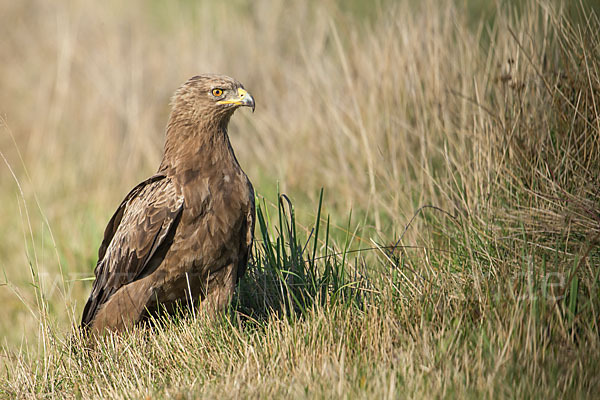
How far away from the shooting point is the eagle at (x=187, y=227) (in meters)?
4.07

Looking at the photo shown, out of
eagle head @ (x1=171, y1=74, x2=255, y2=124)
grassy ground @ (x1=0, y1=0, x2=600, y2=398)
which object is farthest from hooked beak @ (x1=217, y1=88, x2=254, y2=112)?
grassy ground @ (x1=0, y1=0, x2=600, y2=398)

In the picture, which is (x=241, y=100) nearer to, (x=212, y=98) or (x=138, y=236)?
A: (x=212, y=98)

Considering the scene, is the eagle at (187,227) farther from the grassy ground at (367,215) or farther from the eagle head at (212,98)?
the grassy ground at (367,215)

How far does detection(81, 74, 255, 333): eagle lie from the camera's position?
4.07 metres

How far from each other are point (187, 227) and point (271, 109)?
12.1 feet

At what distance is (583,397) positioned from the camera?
2.73 metres

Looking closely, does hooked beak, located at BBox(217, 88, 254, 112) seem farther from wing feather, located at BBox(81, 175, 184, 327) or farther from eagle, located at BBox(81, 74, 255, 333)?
wing feather, located at BBox(81, 175, 184, 327)

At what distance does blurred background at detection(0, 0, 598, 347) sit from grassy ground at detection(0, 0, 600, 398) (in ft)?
0.10

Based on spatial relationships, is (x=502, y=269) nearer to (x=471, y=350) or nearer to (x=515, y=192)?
(x=471, y=350)

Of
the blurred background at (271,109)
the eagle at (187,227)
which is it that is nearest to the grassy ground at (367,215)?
the blurred background at (271,109)

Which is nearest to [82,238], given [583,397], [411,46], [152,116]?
[152,116]

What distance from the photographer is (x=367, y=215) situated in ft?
16.8

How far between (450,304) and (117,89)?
6150 millimetres

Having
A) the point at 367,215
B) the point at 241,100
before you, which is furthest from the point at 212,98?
the point at 367,215
